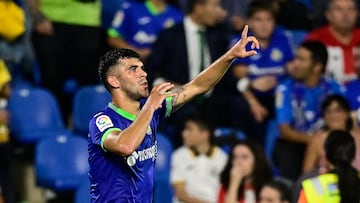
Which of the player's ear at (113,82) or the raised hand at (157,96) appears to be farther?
the player's ear at (113,82)

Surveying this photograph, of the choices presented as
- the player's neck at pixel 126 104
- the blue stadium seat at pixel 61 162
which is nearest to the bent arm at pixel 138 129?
the player's neck at pixel 126 104

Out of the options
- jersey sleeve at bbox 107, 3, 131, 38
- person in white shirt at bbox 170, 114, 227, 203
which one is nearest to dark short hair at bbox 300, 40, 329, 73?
person in white shirt at bbox 170, 114, 227, 203

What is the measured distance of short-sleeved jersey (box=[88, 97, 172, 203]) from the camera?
5.22 metres

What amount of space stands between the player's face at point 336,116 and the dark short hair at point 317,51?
2.15 ft

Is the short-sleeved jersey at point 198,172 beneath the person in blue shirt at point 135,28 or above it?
beneath

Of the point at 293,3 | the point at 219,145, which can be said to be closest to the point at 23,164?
the point at 219,145

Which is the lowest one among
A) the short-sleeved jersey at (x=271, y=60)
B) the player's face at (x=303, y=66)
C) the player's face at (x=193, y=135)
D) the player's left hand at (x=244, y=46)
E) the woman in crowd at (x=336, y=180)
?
the woman in crowd at (x=336, y=180)

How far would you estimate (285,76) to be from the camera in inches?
361

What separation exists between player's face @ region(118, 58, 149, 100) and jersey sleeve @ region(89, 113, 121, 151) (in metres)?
0.17

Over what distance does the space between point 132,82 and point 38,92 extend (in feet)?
11.0

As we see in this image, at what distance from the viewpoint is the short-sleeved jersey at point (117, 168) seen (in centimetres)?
522

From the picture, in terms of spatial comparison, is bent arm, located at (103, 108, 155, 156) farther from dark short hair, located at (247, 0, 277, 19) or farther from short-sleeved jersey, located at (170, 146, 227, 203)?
dark short hair, located at (247, 0, 277, 19)

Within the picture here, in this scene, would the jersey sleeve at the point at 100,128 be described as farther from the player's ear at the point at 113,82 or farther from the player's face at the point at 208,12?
the player's face at the point at 208,12

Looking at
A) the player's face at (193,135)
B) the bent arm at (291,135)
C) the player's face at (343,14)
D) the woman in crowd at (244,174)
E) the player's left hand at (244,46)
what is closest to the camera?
the player's left hand at (244,46)
